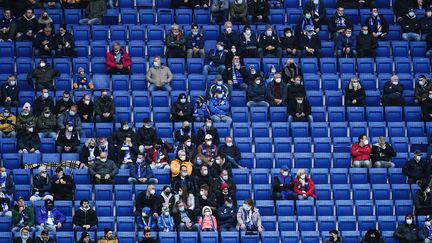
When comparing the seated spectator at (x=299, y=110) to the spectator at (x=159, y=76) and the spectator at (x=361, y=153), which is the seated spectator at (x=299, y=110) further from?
the spectator at (x=159, y=76)

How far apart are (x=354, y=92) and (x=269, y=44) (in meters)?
3.06

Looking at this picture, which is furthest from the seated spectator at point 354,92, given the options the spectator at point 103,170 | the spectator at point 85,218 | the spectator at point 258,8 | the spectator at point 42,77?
the spectator at point 85,218

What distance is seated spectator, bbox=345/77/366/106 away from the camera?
42.3 metres

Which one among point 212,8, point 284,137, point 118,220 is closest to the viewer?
point 118,220

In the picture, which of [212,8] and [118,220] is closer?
[118,220]

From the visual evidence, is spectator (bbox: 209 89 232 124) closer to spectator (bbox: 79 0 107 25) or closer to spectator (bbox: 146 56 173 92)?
spectator (bbox: 146 56 173 92)

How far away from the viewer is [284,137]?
4141cm

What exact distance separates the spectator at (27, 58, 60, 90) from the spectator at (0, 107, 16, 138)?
1.66 m

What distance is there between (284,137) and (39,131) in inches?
266

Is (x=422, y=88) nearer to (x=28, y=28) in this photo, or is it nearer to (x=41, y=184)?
(x=41, y=184)

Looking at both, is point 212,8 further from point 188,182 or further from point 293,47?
point 188,182

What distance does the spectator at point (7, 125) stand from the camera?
1613 inches

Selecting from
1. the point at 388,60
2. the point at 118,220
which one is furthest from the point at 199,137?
the point at 388,60

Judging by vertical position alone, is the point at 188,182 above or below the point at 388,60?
below
